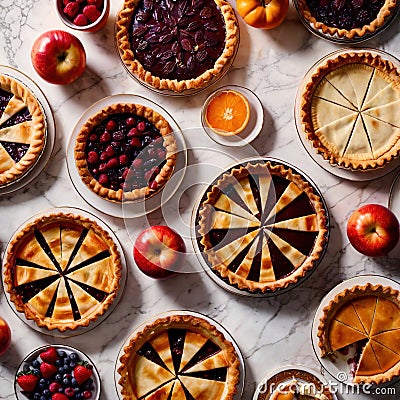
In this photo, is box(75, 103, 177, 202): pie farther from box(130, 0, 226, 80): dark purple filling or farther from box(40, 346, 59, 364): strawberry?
box(40, 346, 59, 364): strawberry

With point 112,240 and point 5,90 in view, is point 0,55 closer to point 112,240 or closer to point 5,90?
point 5,90

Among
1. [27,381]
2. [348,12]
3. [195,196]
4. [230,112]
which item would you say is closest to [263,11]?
[348,12]

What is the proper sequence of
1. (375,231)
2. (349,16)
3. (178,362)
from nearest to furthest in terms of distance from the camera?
(375,231), (349,16), (178,362)

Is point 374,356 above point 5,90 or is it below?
below

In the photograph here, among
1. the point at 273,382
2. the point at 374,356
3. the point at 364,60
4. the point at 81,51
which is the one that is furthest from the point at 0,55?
the point at 374,356

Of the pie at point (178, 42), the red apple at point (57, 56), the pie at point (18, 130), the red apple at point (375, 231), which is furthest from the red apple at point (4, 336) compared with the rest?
the red apple at point (375, 231)

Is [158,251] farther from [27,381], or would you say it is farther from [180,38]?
[180,38]

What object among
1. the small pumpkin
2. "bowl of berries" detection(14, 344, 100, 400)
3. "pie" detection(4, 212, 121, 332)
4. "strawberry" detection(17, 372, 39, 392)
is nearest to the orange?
the small pumpkin
